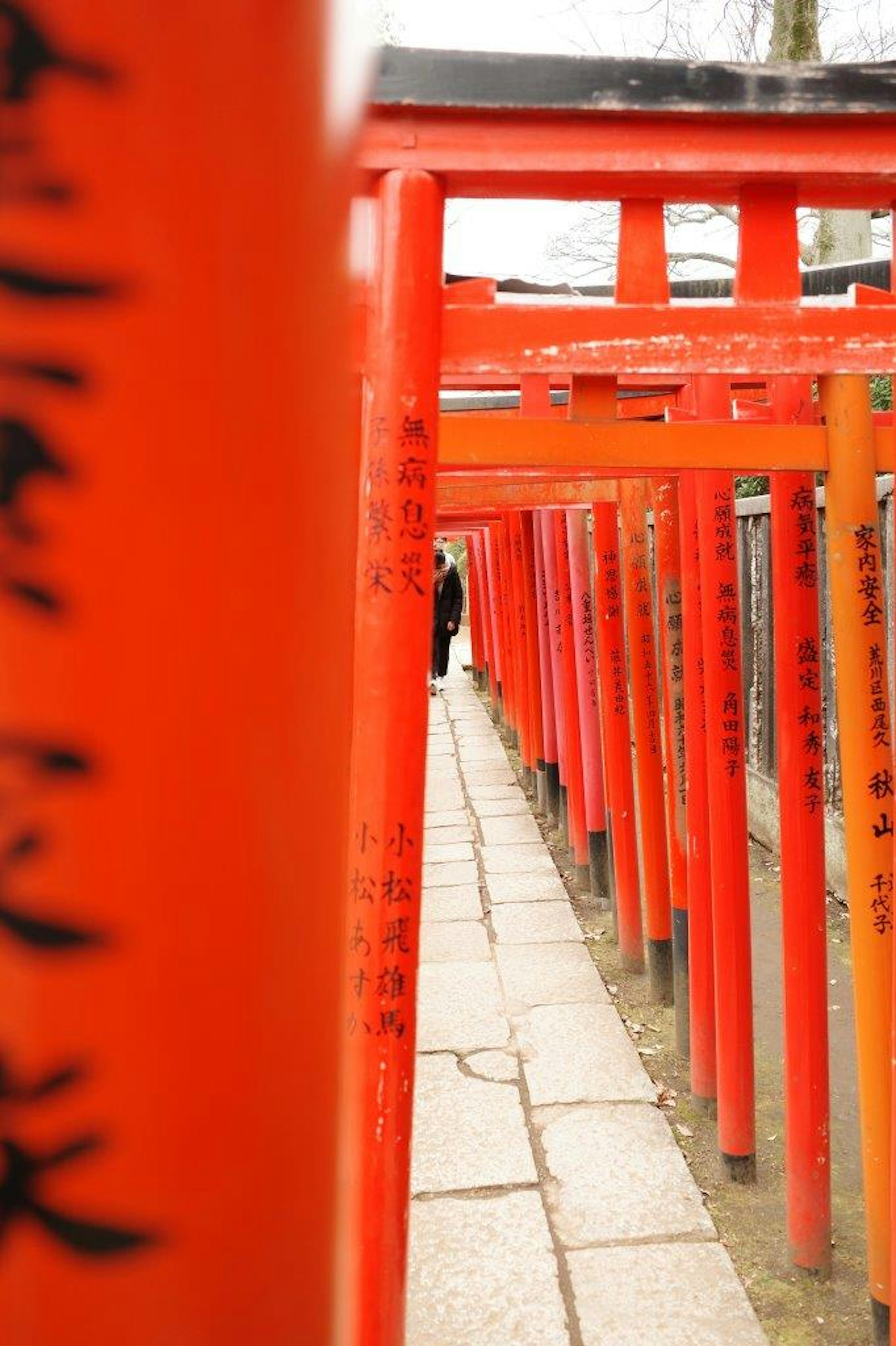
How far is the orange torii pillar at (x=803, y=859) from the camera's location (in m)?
2.63

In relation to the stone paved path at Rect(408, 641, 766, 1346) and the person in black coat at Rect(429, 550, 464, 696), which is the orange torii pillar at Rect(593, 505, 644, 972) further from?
the person in black coat at Rect(429, 550, 464, 696)

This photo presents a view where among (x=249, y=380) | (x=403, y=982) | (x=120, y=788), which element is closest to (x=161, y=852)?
(x=120, y=788)

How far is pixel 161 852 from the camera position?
0.92ft

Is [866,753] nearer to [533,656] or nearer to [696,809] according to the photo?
[696,809]

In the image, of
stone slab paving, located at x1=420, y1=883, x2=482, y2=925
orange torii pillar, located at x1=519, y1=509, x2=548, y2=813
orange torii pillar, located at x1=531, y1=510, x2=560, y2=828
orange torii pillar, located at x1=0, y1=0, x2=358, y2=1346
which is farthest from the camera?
orange torii pillar, located at x1=519, y1=509, x2=548, y2=813

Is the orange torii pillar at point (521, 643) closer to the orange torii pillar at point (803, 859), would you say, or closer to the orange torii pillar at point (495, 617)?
the orange torii pillar at point (495, 617)

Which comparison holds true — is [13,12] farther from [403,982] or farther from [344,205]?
[403,982]

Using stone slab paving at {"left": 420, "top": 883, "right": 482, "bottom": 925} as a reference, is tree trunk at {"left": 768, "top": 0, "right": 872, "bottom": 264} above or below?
above

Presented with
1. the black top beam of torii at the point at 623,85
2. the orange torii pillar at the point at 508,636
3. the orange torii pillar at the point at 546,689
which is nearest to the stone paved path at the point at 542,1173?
the orange torii pillar at the point at 546,689

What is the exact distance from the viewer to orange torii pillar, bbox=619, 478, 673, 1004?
4438 mm

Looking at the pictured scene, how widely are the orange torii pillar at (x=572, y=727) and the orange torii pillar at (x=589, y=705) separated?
18cm

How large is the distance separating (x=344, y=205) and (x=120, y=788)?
18 cm

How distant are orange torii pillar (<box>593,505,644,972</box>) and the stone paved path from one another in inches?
11.1

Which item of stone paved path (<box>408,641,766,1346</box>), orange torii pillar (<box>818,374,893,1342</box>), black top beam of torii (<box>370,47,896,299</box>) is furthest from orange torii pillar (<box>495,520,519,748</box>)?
black top beam of torii (<box>370,47,896,299</box>)
